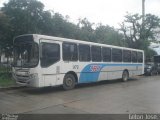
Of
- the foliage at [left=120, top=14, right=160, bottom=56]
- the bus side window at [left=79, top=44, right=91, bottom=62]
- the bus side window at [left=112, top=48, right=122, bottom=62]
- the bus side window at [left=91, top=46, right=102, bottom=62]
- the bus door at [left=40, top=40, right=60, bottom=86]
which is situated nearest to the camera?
the bus door at [left=40, top=40, right=60, bottom=86]

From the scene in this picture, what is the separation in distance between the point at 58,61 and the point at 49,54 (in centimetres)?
70

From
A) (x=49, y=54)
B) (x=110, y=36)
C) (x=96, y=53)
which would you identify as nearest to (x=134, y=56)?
(x=96, y=53)

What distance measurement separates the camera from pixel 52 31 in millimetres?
19297

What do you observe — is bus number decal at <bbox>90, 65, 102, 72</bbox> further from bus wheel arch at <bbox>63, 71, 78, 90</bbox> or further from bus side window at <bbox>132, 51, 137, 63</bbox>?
bus side window at <bbox>132, 51, 137, 63</bbox>

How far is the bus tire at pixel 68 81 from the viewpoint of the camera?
1274 cm

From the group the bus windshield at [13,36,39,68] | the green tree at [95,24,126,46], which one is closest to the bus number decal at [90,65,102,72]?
the bus windshield at [13,36,39,68]

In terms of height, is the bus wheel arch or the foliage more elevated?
the foliage

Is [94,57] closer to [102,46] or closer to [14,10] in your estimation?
[102,46]

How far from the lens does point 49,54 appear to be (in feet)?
38.5

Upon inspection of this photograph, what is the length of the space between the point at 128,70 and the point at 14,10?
33.4 feet

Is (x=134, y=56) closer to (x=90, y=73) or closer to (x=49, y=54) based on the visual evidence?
(x=90, y=73)

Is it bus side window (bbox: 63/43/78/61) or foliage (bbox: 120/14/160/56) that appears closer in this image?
bus side window (bbox: 63/43/78/61)

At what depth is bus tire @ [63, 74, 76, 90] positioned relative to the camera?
12.7m

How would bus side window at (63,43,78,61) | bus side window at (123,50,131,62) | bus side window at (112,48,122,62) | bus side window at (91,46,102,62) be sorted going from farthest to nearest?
bus side window at (123,50,131,62) → bus side window at (112,48,122,62) → bus side window at (91,46,102,62) → bus side window at (63,43,78,61)
